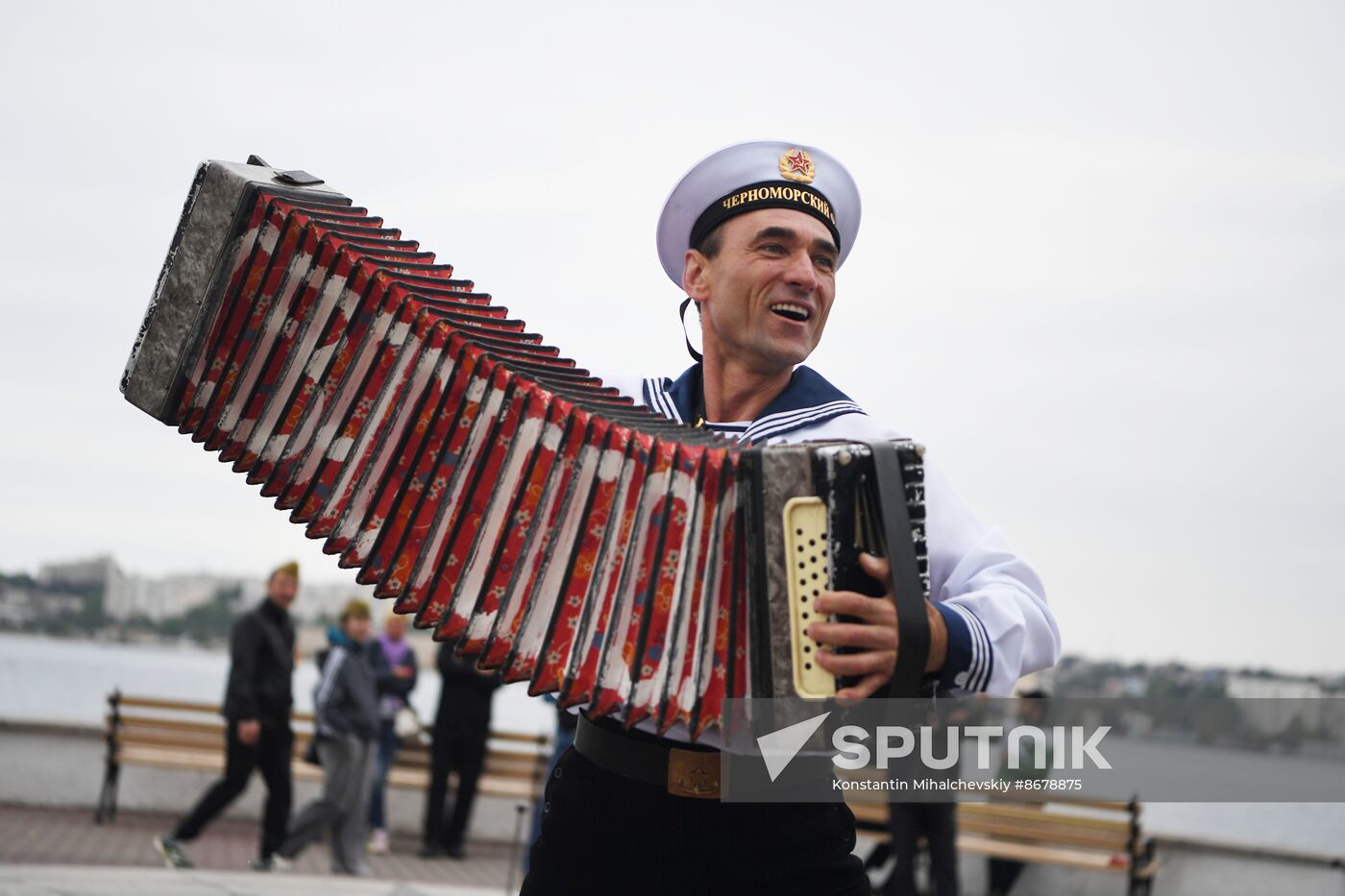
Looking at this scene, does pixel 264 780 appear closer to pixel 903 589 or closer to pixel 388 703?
pixel 388 703

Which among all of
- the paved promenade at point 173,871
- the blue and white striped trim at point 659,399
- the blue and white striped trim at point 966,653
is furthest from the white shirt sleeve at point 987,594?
the paved promenade at point 173,871

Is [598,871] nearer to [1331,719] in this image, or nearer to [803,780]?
[803,780]

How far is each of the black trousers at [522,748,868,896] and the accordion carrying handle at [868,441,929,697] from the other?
A: 1.60 feet

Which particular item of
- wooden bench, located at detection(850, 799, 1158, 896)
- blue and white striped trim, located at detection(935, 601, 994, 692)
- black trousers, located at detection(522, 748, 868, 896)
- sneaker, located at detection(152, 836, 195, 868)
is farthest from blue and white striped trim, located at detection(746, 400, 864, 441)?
wooden bench, located at detection(850, 799, 1158, 896)

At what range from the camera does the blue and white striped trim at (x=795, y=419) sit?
274 centimetres

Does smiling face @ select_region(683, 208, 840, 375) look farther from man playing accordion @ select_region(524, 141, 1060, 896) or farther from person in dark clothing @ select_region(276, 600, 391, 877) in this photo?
person in dark clothing @ select_region(276, 600, 391, 877)

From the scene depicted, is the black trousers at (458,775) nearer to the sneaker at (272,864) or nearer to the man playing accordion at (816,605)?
the sneaker at (272,864)

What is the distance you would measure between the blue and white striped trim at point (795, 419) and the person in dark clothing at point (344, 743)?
A: 23.9 ft

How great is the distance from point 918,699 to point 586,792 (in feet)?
2.36

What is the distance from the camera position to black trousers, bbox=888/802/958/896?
340 inches

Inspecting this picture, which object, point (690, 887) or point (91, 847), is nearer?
point (690, 887)

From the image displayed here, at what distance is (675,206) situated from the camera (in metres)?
3.21

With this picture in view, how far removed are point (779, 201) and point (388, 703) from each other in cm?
887

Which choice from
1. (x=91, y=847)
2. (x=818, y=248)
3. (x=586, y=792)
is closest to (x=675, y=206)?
(x=818, y=248)
